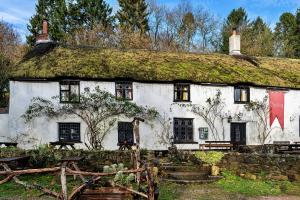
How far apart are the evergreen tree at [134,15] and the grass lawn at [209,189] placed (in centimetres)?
4034

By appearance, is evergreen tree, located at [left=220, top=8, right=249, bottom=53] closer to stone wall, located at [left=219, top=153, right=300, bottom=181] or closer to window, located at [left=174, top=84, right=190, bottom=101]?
window, located at [left=174, top=84, right=190, bottom=101]

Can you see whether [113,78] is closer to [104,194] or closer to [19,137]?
[19,137]

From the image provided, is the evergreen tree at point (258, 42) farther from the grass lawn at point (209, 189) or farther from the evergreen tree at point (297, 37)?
the grass lawn at point (209, 189)

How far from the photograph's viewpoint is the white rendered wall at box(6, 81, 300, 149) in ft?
93.4

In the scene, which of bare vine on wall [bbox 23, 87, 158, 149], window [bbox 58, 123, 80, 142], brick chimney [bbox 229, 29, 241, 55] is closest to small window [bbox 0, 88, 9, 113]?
bare vine on wall [bbox 23, 87, 158, 149]

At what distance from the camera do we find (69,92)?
2906 cm

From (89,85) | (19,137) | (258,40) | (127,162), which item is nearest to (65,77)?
(89,85)

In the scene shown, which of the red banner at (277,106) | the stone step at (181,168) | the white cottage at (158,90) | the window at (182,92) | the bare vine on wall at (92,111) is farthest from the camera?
the red banner at (277,106)

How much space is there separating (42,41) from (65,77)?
6284 millimetres

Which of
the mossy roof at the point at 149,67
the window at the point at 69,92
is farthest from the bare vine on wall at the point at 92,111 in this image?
the mossy roof at the point at 149,67

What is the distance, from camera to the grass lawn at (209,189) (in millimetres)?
13328

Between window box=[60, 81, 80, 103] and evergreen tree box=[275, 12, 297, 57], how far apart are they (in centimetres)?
3540

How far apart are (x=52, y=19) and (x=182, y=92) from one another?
28.8 meters

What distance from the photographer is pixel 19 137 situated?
28328 mm
